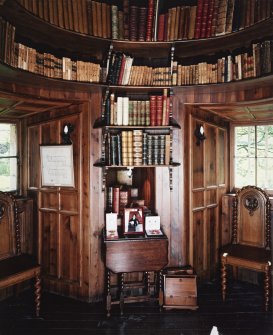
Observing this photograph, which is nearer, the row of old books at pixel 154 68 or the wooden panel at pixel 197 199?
the row of old books at pixel 154 68

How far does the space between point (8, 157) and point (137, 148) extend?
151 cm

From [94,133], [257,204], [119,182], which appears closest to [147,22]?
[94,133]

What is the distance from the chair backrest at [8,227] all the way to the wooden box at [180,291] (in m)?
1.54

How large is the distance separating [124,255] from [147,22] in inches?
89.5

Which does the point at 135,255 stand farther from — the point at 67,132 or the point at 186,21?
the point at 186,21

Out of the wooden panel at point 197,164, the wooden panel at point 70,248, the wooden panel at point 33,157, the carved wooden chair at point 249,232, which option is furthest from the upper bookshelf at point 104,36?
the wooden panel at point 70,248

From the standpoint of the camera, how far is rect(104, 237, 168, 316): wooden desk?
9.88 ft

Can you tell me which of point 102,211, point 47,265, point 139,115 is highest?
point 139,115

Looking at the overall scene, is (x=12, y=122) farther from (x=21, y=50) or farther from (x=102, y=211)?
(x=102, y=211)

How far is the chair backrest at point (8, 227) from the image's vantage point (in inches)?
126

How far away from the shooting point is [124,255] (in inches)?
119

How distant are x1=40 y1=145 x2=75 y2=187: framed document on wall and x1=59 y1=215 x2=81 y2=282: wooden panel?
1.29ft

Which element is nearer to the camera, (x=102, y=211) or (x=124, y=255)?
(x=124, y=255)

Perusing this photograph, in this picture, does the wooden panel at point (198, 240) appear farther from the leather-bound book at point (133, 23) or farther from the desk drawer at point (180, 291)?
the leather-bound book at point (133, 23)
